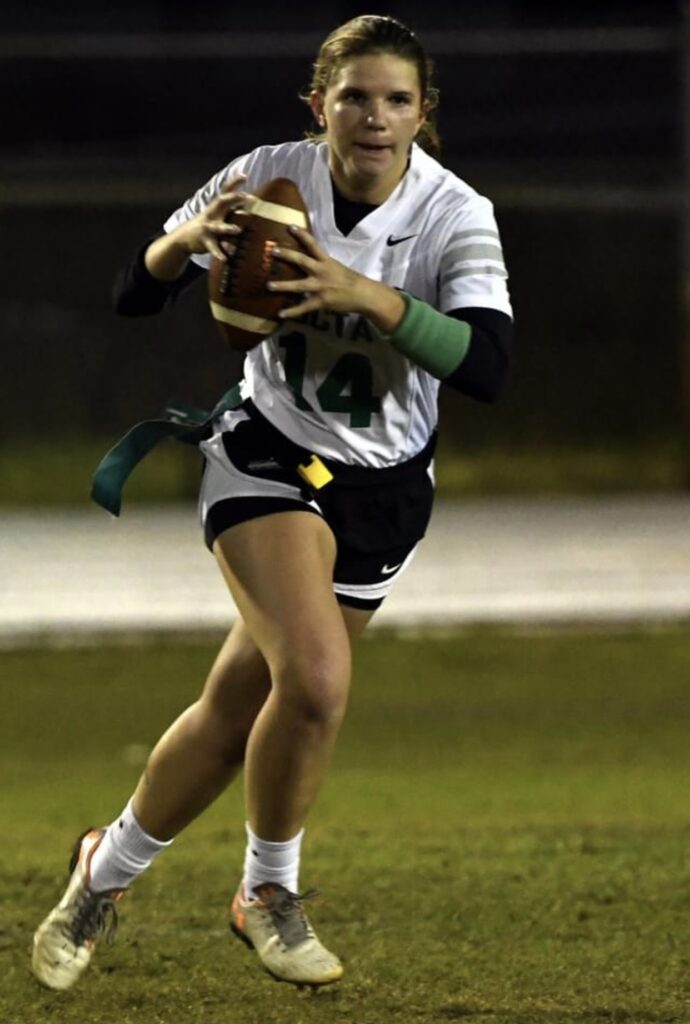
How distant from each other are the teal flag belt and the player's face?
62cm

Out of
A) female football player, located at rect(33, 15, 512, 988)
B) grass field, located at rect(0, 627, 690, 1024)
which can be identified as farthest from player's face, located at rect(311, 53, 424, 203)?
grass field, located at rect(0, 627, 690, 1024)

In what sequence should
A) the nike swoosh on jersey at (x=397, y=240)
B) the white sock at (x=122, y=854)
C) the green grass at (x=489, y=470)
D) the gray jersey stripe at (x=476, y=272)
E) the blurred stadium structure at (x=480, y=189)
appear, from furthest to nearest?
the green grass at (x=489, y=470) < the blurred stadium structure at (x=480, y=189) < the white sock at (x=122, y=854) < the nike swoosh on jersey at (x=397, y=240) < the gray jersey stripe at (x=476, y=272)

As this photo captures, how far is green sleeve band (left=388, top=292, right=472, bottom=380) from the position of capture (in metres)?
4.39

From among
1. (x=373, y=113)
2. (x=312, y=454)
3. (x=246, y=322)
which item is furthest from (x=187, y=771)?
(x=373, y=113)

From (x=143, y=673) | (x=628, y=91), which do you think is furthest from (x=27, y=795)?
(x=628, y=91)

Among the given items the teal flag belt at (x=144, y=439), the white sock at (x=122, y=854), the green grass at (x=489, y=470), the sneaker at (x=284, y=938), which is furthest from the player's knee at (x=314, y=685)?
the green grass at (x=489, y=470)

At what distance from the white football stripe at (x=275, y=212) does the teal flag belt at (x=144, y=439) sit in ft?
1.91

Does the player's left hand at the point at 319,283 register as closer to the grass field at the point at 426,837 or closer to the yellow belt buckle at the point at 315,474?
the yellow belt buckle at the point at 315,474

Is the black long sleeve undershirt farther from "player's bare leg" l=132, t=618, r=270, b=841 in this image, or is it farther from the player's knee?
"player's bare leg" l=132, t=618, r=270, b=841

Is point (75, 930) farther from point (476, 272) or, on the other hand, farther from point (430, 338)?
point (476, 272)

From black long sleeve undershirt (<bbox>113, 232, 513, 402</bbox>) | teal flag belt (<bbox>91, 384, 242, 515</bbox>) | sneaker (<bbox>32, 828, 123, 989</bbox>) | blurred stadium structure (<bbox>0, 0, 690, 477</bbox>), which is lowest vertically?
blurred stadium structure (<bbox>0, 0, 690, 477</bbox>)

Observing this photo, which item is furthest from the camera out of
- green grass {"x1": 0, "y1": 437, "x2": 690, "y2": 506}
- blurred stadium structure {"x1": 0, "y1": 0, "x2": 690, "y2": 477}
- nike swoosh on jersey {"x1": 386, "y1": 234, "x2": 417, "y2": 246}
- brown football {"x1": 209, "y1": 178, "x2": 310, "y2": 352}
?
green grass {"x1": 0, "y1": 437, "x2": 690, "y2": 506}

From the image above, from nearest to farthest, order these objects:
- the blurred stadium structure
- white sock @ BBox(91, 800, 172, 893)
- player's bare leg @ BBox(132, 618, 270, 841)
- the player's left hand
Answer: the player's left hand, player's bare leg @ BBox(132, 618, 270, 841), white sock @ BBox(91, 800, 172, 893), the blurred stadium structure

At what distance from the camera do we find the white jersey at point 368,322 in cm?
467
